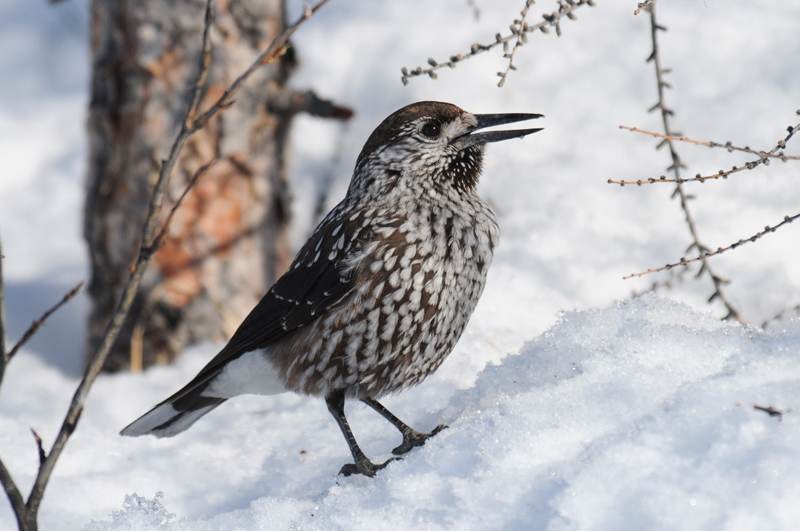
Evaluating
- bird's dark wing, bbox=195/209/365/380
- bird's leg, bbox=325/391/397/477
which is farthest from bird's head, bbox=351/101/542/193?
bird's leg, bbox=325/391/397/477

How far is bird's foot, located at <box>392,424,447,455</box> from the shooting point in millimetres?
2717

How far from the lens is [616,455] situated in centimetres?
189

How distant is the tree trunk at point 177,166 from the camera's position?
4.45 m

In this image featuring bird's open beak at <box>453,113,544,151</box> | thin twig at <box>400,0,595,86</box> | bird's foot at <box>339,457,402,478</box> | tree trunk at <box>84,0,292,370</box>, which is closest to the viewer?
thin twig at <box>400,0,595,86</box>

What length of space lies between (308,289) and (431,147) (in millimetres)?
814

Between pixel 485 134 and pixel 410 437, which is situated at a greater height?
pixel 485 134

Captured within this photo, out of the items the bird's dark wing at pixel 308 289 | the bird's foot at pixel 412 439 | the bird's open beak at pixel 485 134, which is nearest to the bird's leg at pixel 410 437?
the bird's foot at pixel 412 439

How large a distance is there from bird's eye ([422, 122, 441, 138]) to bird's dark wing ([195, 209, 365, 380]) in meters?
0.51

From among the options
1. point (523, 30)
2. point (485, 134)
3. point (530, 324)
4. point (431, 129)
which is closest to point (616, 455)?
point (523, 30)

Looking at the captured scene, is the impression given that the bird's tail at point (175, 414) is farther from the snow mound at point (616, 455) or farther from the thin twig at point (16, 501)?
the thin twig at point (16, 501)

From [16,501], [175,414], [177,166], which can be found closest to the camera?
[16,501]

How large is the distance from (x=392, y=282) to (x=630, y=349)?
2.94ft

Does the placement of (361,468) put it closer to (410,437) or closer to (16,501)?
(410,437)

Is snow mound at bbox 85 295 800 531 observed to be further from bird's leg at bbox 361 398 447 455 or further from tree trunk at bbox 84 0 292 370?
tree trunk at bbox 84 0 292 370
